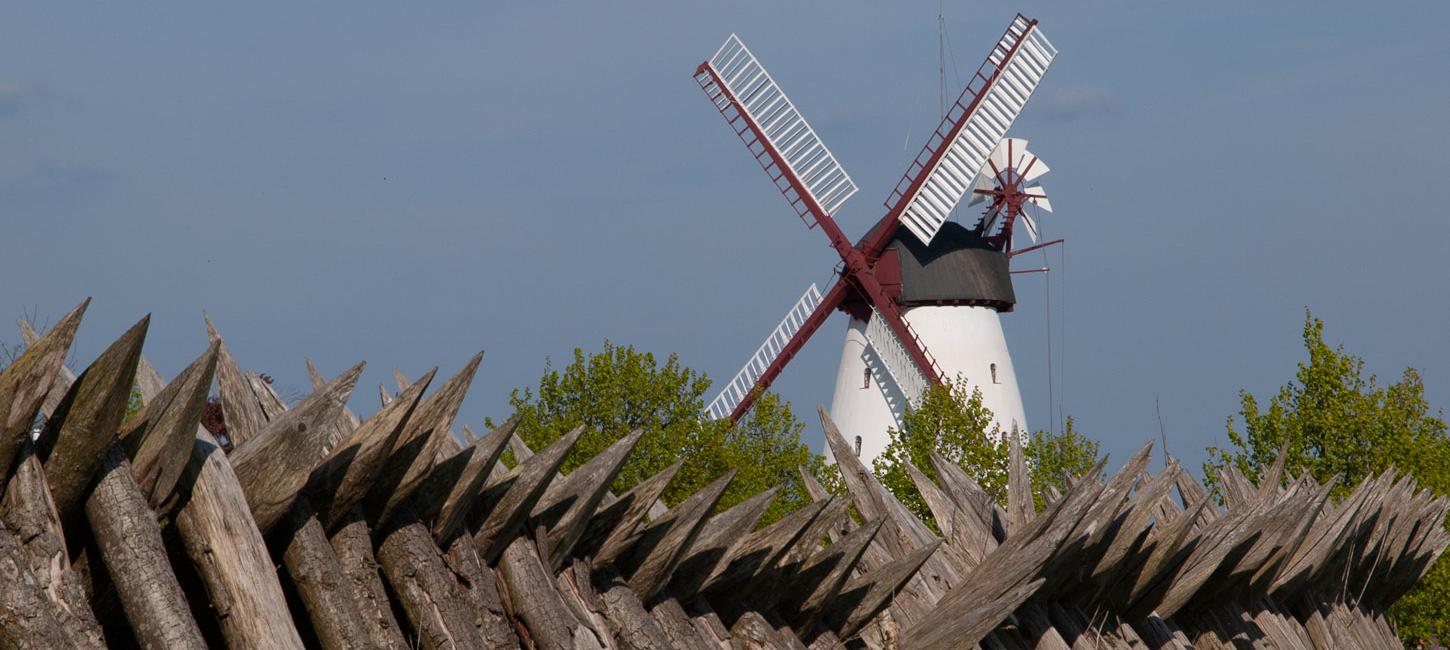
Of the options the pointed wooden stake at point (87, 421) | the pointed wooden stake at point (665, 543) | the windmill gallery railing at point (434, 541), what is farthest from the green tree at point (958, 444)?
the pointed wooden stake at point (87, 421)

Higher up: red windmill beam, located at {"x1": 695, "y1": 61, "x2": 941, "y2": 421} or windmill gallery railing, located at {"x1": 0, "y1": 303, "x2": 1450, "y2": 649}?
red windmill beam, located at {"x1": 695, "y1": 61, "x2": 941, "y2": 421}

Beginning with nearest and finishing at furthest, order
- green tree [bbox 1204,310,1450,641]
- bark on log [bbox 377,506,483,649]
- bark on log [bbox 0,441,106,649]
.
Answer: bark on log [bbox 0,441,106,649], bark on log [bbox 377,506,483,649], green tree [bbox 1204,310,1450,641]

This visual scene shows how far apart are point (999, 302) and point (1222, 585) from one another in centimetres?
2659

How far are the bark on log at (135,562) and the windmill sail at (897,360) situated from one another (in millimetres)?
31614

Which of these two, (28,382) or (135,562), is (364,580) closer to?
(135,562)

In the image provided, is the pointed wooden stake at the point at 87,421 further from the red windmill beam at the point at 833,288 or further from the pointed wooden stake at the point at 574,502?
the red windmill beam at the point at 833,288

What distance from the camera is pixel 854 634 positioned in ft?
21.9

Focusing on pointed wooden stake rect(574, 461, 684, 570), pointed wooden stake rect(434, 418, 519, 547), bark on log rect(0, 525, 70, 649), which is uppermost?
pointed wooden stake rect(434, 418, 519, 547)

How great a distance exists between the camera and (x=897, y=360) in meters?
35.4

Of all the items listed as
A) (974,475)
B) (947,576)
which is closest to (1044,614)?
(947,576)

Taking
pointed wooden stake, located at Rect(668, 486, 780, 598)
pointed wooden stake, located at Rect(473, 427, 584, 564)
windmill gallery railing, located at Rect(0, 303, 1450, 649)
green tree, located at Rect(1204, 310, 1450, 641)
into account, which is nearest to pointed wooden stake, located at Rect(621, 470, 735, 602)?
windmill gallery railing, located at Rect(0, 303, 1450, 649)

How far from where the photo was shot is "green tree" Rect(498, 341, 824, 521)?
30109mm

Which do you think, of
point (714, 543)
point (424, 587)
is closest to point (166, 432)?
point (424, 587)

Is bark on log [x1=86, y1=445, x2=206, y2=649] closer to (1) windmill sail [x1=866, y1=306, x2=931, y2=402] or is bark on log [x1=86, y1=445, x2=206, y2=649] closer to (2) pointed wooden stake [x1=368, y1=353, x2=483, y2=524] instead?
(2) pointed wooden stake [x1=368, y1=353, x2=483, y2=524]
